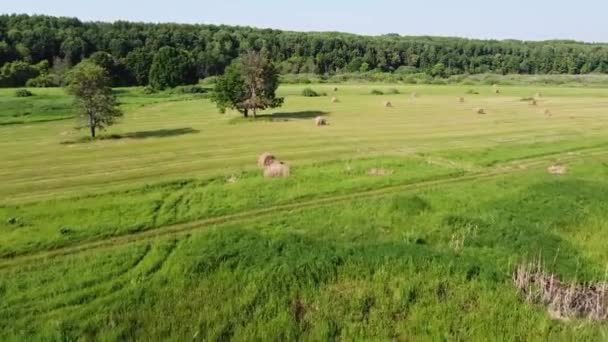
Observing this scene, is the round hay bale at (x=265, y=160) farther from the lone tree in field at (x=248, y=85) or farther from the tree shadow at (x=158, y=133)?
the lone tree in field at (x=248, y=85)

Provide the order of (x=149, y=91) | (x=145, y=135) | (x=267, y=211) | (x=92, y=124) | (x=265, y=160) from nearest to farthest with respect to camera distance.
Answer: (x=267, y=211) → (x=265, y=160) → (x=92, y=124) → (x=145, y=135) → (x=149, y=91)

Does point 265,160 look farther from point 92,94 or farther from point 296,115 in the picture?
point 296,115

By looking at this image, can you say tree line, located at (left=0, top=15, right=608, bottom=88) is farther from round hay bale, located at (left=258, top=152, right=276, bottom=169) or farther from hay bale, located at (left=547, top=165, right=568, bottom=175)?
hay bale, located at (left=547, top=165, right=568, bottom=175)

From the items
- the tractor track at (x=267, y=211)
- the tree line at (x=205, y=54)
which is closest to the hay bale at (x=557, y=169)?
the tractor track at (x=267, y=211)

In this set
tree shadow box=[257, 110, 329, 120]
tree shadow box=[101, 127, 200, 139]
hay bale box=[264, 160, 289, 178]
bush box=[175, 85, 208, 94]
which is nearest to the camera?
hay bale box=[264, 160, 289, 178]

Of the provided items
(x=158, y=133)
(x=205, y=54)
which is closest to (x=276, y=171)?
(x=158, y=133)

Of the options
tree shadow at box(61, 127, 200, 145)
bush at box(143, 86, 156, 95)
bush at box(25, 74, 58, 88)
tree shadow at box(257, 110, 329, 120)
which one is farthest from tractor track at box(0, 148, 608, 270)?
bush at box(25, 74, 58, 88)
